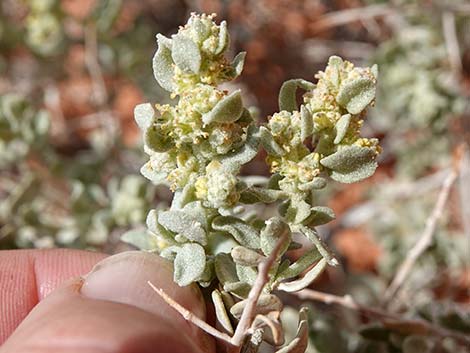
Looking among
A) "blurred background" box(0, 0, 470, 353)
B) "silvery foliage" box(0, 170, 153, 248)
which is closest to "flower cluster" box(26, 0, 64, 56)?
"blurred background" box(0, 0, 470, 353)

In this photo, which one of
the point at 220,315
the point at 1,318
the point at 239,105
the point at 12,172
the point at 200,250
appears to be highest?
the point at 239,105

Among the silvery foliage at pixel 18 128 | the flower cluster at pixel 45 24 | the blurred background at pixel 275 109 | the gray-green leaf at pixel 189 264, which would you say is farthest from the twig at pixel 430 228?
the flower cluster at pixel 45 24

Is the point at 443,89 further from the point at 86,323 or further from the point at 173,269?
the point at 86,323

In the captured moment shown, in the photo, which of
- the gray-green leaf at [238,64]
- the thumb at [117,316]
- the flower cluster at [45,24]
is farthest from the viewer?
the flower cluster at [45,24]

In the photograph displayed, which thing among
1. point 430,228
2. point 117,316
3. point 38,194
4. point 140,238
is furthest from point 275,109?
point 117,316

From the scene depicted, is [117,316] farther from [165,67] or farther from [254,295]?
[165,67]

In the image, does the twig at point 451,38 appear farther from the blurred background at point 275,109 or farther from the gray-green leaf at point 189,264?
the gray-green leaf at point 189,264

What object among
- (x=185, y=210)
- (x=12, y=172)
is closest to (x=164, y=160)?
(x=185, y=210)

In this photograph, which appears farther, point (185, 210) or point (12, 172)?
point (12, 172)
